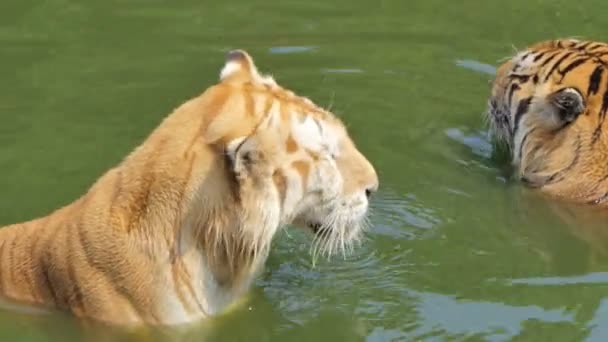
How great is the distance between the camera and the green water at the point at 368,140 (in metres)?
5.22

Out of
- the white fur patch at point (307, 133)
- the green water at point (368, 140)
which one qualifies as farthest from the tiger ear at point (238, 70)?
the green water at point (368, 140)

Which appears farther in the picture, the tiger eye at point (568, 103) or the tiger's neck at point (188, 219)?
the tiger eye at point (568, 103)

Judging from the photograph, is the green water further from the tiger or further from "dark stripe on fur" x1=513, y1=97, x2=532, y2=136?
"dark stripe on fur" x1=513, y1=97, x2=532, y2=136

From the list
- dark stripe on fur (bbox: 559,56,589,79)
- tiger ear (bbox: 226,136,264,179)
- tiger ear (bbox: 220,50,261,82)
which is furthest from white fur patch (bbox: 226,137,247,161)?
dark stripe on fur (bbox: 559,56,589,79)

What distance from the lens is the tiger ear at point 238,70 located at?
4758mm

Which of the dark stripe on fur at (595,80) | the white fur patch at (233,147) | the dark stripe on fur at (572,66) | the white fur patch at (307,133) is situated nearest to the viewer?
the white fur patch at (233,147)

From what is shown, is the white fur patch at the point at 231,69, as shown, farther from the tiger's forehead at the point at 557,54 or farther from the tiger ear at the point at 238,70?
the tiger's forehead at the point at 557,54

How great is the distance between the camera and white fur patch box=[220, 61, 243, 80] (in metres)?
4.78

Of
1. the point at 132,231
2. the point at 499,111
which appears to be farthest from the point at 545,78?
the point at 132,231

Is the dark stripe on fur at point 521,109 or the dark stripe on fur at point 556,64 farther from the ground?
the dark stripe on fur at point 556,64

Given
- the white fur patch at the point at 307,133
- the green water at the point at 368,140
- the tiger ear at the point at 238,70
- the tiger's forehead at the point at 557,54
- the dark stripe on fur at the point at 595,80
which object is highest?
the tiger ear at the point at 238,70

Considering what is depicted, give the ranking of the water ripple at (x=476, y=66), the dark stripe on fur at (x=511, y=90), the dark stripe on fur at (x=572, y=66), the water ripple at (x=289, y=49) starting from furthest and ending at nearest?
the water ripple at (x=289, y=49) < the water ripple at (x=476, y=66) < the dark stripe on fur at (x=511, y=90) < the dark stripe on fur at (x=572, y=66)

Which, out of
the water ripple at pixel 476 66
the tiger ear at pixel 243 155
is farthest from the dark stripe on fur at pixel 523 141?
the tiger ear at pixel 243 155

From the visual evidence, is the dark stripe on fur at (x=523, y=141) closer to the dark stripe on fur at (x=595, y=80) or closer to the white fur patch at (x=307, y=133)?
the dark stripe on fur at (x=595, y=80)
